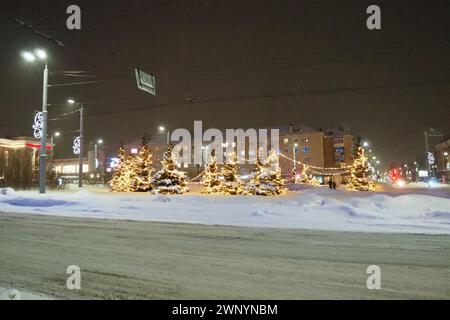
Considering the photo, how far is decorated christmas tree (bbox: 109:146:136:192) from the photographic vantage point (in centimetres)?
3525

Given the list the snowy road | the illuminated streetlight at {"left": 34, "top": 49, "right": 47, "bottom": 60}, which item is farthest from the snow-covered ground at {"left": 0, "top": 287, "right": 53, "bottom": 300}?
the illuminated streetlight at {"left": 34, "top": 49, "right": 47, "bottom": 60}

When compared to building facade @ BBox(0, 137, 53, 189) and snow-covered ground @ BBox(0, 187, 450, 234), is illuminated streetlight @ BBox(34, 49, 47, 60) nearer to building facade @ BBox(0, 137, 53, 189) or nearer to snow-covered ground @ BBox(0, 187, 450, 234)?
snow-covered ground @ BBox(0, 187, 450, 234)

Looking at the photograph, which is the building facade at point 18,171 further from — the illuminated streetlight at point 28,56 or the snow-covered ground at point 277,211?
the illuminated streetlight at point 28,56

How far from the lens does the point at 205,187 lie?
3466 centimetres

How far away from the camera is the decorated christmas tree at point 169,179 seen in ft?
101

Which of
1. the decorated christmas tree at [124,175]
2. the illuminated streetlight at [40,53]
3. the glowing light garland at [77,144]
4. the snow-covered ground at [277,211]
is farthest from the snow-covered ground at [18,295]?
the glowing light garland at [77,144]

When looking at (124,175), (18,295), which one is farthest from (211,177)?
(18,295)

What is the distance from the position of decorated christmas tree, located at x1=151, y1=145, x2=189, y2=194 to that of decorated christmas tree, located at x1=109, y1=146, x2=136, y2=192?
4.64 meters

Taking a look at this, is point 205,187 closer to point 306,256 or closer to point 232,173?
point 232,173

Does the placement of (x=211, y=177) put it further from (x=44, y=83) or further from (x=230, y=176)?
(x=44, y=83)

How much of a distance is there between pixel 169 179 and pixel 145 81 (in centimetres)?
1347

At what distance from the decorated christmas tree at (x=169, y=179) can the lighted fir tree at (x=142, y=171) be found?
393 centimetres
